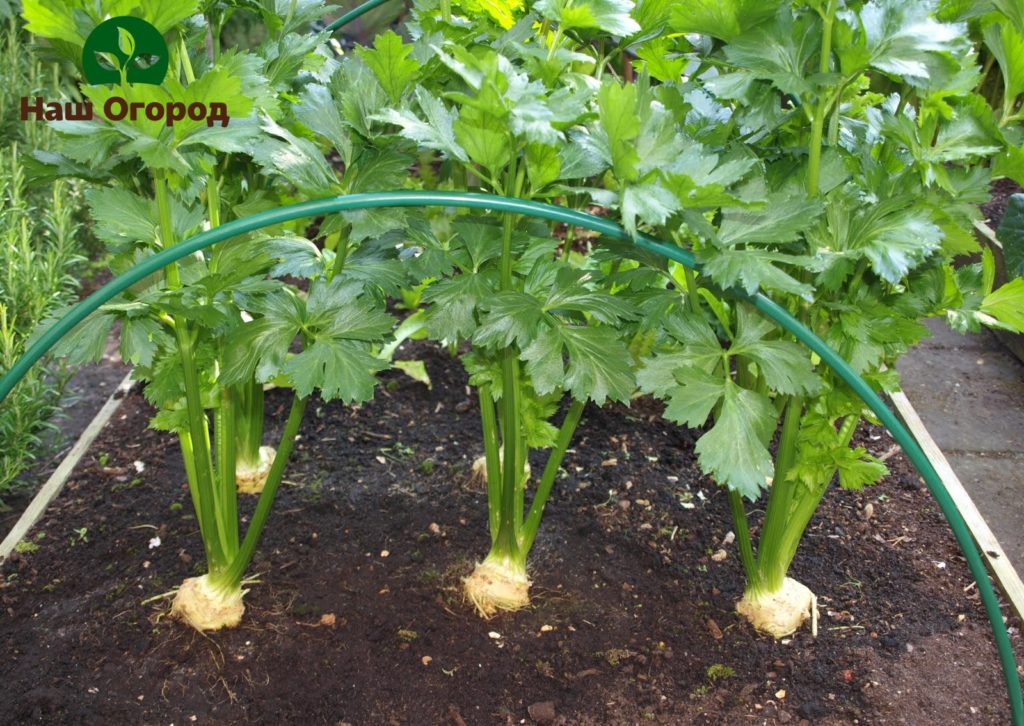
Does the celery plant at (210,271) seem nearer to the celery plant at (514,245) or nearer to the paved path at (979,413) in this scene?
the celery plant at (514,245)

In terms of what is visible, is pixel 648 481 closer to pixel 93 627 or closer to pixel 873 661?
pixel 873 661

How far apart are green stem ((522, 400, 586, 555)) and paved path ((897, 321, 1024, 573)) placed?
49.8 inches

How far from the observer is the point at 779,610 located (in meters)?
2.07

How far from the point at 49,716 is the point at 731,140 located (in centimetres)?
170

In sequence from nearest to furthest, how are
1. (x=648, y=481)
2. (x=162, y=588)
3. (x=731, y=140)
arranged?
1. (x=731, y=140)
2. (x=162, y=588)
3. (x=648, y=481)

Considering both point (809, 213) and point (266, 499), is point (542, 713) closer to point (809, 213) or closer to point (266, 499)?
point (266, 499)

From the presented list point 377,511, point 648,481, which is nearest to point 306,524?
point 377,511

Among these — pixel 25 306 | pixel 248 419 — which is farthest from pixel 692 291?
pixel 25 306

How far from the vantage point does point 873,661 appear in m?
2.02

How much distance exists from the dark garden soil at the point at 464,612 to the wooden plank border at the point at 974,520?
0.08 metres

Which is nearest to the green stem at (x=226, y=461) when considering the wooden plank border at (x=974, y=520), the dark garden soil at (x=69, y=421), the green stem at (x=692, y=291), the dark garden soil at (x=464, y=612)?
the dark garden soil at (x=464, y=612)

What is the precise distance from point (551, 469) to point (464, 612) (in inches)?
15.7

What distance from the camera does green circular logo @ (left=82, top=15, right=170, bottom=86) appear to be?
4.73ft

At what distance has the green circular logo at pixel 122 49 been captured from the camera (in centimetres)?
144
